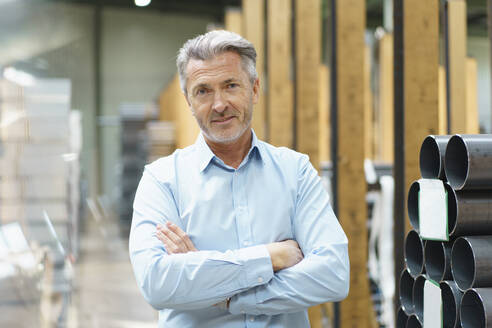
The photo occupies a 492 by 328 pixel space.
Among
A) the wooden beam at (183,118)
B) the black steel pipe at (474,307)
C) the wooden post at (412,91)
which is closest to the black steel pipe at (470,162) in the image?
the black steel pipe at (474,307)

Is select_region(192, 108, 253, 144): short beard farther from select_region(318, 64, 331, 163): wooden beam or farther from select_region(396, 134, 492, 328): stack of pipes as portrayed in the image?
select_region(318, 64, 331, 163): wooden beam

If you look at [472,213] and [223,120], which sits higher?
[223,120]

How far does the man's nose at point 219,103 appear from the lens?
1.79 metres

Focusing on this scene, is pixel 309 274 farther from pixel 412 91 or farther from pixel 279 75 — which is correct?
pixel 279 75

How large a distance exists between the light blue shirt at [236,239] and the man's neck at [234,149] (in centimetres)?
4

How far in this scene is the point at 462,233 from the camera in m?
1.56

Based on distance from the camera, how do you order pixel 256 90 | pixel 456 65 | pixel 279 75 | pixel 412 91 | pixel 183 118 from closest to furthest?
1. pixel 256 90
2. pixel 412 91
3. pixel 456 65
4. pixel 279 75
5. pixel 183 118

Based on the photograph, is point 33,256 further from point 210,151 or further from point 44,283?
point 210,151

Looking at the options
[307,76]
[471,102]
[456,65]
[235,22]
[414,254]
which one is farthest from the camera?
[471,102]

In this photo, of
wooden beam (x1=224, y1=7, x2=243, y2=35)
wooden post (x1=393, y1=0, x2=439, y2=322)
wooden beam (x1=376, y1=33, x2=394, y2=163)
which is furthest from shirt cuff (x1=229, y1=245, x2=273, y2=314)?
→ wooden beam (x1=376, y1=33, x2=394, y2=163)

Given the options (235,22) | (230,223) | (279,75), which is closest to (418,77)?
(230,223)

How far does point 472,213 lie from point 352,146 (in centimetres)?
209

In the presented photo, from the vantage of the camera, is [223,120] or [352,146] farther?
[352,146]

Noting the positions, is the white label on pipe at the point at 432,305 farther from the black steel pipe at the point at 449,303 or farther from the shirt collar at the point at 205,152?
the shirt collar at the point at 205,152
